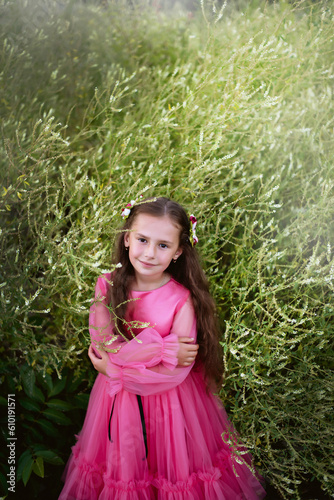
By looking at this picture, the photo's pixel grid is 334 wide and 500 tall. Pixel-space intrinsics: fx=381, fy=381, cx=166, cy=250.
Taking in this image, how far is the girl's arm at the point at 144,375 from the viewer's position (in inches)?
54.9

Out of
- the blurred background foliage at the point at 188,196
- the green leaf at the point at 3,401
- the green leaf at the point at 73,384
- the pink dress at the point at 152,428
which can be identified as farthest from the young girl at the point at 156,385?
the green leaf at the point at 3,401

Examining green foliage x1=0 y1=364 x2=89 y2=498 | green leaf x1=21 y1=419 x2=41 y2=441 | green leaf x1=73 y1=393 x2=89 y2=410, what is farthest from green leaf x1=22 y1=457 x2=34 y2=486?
green leaf x1=73 y1=393 x2=89 y2=410

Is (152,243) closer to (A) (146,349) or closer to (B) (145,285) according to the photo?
(B) (145,285)

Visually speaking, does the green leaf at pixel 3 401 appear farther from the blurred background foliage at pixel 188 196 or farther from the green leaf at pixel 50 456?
the green leaf at pixel 50 456

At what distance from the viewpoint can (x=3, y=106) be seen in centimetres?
204

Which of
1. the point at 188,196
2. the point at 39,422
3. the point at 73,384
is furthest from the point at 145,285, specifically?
the point at 39,422

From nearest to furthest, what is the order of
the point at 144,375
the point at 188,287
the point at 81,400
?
the point at 144,375 → the point at 188,287 → the point at 81,400

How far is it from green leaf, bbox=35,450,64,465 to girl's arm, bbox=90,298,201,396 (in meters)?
0.38

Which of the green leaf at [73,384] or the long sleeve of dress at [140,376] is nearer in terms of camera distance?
the long sleeve of dress at [140,376]

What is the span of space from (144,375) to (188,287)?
0.40 meters

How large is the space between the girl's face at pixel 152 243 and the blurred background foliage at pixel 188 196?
12cm

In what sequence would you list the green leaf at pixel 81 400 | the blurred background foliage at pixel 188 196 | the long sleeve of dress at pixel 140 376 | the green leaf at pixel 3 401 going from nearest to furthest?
1. the long sleeve of dress at pixel 140 376
2. the blurred background foliage at pixel 188 196
3. the green leaf at pixel 3 401
4. the green leaf at pixel 81 400

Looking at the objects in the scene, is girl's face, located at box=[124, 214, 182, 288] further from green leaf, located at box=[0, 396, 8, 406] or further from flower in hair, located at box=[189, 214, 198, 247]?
green leaf, located at box=[0, 396, 8, 406]

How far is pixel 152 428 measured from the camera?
1491mm
